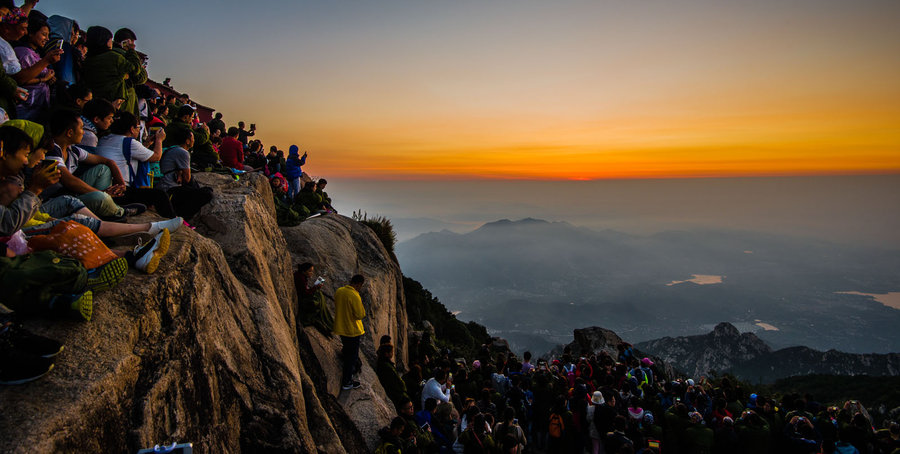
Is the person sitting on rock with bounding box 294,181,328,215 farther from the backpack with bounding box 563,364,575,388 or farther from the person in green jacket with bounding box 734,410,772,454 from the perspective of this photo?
the person in green jacket with bounding box 734,410,772,454

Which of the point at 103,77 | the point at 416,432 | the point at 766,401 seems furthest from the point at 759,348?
the point at 103,77

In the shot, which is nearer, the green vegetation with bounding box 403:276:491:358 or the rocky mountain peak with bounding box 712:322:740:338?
the green vegetation with bounding box 403:276:491:358

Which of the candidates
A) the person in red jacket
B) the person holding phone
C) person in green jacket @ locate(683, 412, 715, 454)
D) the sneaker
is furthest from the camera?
person in green jacket @ locate(683, 412, 715, 454)

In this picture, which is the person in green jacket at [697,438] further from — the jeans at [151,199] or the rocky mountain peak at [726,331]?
the rocky mountain peak at [726,331]

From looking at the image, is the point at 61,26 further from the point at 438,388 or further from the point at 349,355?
the point at 438,388

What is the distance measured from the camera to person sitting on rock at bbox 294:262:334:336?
1070 cm

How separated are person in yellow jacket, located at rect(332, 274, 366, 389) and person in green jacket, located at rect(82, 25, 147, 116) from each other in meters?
6.12

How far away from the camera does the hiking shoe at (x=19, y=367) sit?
3352mm

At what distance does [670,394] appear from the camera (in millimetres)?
13039

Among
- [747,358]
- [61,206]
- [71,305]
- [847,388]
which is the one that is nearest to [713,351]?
[747,358]

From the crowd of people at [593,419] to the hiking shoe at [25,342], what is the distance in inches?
231

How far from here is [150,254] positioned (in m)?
5.21

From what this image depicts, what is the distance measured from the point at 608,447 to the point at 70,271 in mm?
10072

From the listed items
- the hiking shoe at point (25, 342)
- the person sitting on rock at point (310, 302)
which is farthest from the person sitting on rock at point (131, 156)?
the hiking shoe at point (25, 342)
